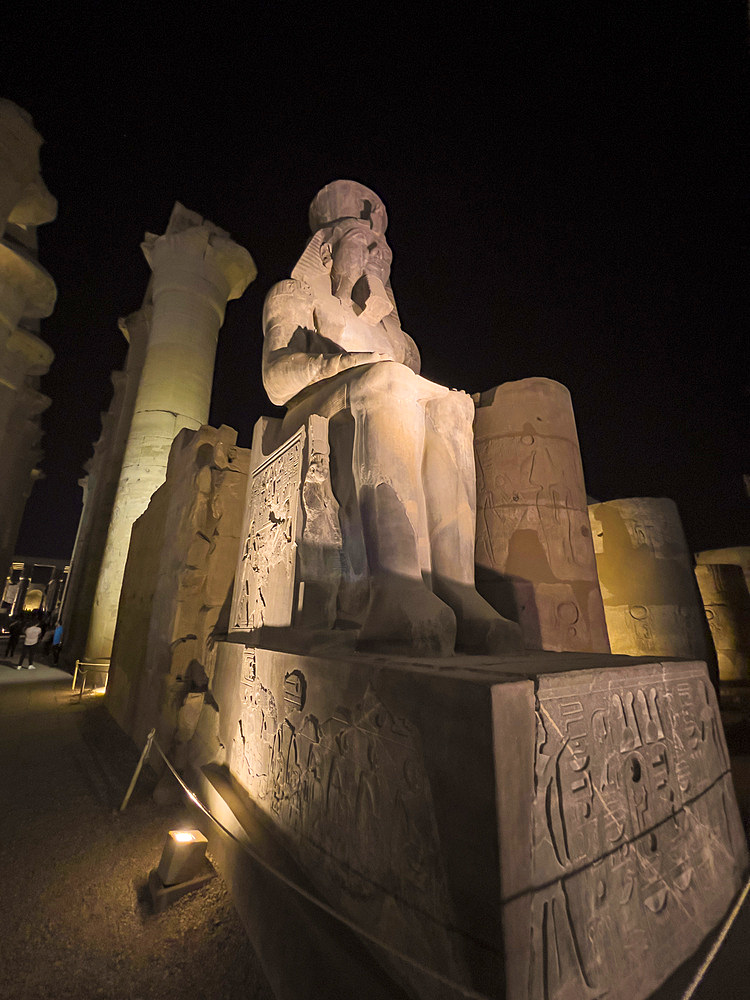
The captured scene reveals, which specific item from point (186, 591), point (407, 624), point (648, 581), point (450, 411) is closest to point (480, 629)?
point (407, 624)

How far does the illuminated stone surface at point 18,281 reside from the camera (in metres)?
9.08

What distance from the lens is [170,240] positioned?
38.7 feet

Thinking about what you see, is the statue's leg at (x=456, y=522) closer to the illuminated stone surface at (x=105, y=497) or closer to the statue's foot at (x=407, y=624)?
the statue's foot at (x=407, y=624)

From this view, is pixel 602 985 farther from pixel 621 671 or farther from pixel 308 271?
pixel 308 271

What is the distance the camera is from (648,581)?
4.23 meters

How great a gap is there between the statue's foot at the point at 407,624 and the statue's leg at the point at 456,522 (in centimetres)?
20

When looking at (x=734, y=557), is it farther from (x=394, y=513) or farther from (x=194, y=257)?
(x=194, y=257)

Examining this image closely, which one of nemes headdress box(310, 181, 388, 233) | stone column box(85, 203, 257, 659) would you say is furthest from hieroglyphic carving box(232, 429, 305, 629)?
stone column box(85, 203, 257, 659)

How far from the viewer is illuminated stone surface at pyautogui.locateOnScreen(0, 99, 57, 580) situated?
9.08m

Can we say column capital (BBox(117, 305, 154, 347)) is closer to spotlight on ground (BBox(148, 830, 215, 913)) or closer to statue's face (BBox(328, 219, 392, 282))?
statue's face (BBox(328, 219, 392, 282))

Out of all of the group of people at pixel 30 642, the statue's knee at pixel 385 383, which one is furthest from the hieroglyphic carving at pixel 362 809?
the group of people at pixel 30 642

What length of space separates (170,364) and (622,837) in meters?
12.1

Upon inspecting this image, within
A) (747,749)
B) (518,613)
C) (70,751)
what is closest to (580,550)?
(518,613)

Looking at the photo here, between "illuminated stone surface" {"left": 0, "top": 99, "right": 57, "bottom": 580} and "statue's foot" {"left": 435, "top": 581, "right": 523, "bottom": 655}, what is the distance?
41.5ft
